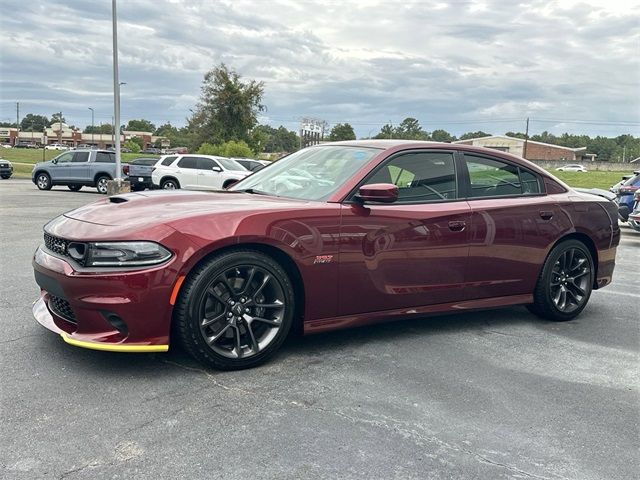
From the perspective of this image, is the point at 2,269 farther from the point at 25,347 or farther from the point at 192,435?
the point at 192,435

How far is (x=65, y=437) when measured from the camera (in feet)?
8.91

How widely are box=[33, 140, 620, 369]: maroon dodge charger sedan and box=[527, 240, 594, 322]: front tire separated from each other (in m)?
0.01

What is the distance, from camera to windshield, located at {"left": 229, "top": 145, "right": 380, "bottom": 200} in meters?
4.23

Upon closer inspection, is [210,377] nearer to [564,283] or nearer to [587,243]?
[564,283]

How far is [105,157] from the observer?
23.5 metres

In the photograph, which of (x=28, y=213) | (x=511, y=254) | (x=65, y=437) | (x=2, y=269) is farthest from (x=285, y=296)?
(x=28, y=213)

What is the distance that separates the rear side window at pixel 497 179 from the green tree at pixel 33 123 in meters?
176

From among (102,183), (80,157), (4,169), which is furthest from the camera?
(4,169)

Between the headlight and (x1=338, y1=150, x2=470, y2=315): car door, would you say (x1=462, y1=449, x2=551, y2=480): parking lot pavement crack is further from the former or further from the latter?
the headlight

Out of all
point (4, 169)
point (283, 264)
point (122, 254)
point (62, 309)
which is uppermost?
point (122, 254)

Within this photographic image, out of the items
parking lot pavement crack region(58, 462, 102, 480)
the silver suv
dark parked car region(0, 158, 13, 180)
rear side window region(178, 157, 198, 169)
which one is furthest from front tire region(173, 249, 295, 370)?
dark parked car region(0, 158, 13, 180)

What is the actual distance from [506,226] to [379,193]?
4.71 ft

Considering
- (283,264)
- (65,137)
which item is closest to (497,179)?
(283,264)

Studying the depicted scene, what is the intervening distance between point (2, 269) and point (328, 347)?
431 centimetres
